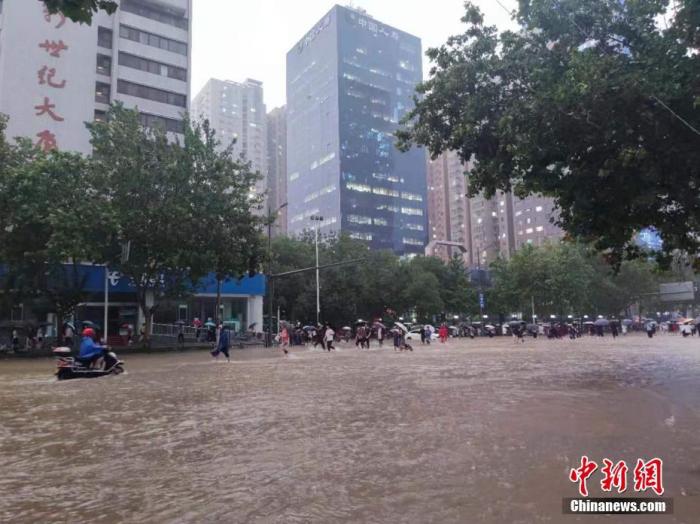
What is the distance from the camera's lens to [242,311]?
48031 mm

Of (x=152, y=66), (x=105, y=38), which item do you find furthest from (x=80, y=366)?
(x=105, y=38)

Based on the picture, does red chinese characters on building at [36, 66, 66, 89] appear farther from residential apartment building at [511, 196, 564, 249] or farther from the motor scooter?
residential apartment building at [511, 196, 564, 249]

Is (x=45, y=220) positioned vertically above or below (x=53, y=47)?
below

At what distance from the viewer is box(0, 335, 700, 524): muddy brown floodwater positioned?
4680mm

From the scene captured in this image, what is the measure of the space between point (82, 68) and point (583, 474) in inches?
1984

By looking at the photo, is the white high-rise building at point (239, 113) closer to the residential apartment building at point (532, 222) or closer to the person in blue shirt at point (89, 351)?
the residential apartment building at point (532, 222)

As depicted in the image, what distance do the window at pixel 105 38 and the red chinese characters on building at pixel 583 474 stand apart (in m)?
57.5

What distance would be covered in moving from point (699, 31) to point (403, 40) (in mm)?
Answer: 134632

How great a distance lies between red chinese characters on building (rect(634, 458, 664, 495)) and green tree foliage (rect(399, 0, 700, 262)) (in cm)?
686

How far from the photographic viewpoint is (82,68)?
4584 cm

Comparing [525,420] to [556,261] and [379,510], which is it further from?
[556,261]

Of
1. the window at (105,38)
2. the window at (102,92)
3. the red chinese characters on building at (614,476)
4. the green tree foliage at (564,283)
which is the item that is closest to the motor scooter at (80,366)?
the red chinese characters on building at (614,476)

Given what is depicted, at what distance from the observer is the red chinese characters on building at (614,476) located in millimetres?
4965

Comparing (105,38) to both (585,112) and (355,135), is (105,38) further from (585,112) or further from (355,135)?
(355,135)
